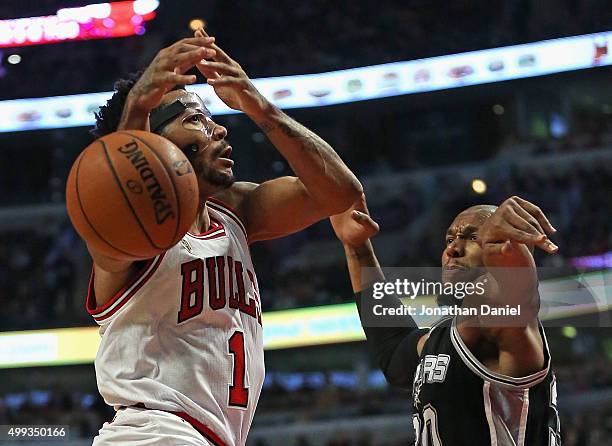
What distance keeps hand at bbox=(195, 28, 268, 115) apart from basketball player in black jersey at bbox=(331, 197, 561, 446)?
0.87m

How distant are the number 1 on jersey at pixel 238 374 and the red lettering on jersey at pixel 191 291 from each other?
0.16 meters

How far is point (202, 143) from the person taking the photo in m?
3.11

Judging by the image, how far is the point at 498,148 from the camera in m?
14.2

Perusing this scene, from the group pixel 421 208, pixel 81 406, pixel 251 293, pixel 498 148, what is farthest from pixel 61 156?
pixel 251 293

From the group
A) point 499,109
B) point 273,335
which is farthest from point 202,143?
point 499,109

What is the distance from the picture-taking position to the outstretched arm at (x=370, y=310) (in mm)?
3773

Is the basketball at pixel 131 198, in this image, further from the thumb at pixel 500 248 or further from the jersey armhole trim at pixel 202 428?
the thumb at pixel 500 248

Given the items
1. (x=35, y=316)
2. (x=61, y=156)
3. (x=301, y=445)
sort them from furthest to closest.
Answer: (x=61, y=156)
(x=35, y=316)
(x=301, y=445)

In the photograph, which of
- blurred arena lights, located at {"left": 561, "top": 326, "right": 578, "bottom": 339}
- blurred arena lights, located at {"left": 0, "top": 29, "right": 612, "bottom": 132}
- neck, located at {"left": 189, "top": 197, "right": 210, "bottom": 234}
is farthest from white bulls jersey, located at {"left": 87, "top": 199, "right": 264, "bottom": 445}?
blurred arena lights, located at {"left": 0, "top": 29, "right": 612, "bottom": 132}

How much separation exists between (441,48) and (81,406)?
800cm

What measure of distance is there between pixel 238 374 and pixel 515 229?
1003 millimetres

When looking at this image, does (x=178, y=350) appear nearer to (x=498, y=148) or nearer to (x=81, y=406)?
(x=81, y=406)

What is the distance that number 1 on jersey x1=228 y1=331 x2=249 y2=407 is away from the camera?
2.87 metres

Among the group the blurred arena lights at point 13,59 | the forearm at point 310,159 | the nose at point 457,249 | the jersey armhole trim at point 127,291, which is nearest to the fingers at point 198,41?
the forearm at point 310,159
